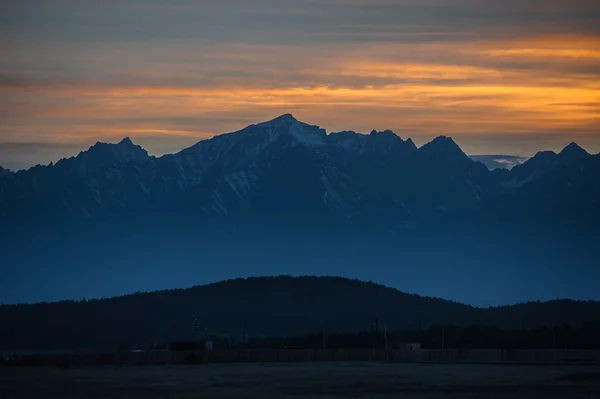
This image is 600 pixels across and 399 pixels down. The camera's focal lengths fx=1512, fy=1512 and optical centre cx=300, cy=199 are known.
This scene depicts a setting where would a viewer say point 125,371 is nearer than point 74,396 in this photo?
No

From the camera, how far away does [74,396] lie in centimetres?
9619

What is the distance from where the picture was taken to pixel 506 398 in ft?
297

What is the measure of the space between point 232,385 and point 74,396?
13.4m

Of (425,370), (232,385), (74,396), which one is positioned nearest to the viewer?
(74,396)

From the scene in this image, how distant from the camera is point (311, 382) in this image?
357 feet

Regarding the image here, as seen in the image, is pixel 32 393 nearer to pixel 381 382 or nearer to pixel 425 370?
pixel 381 382

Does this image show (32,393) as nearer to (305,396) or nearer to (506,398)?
(305,396)

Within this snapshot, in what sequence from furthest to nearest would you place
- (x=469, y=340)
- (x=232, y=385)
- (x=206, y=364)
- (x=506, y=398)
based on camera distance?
(x=469, y=340)
(x=206, y=364)
(x=232, y=385)
(x=506, y=398)

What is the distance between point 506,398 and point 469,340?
106129mm

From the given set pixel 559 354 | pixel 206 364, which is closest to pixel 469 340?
pixel 559 354

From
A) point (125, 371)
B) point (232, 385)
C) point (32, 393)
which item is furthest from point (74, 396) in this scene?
point (125, 371)

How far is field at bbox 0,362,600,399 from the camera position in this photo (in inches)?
3770

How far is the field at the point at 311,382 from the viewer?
314ft

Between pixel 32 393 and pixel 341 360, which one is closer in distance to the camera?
pixel 32 393
